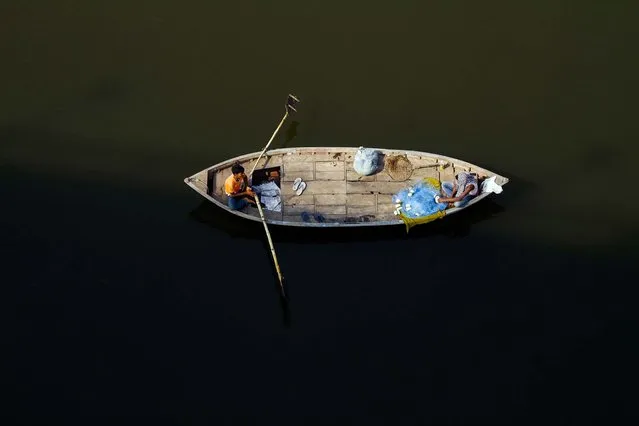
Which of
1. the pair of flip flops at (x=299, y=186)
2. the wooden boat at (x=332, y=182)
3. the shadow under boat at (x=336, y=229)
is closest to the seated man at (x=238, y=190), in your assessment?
the wooden boat at (x=332, y=182)

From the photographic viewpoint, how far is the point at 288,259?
15.5 meters

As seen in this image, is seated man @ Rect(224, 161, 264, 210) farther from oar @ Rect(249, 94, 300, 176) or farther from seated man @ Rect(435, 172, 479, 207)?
seated man @ Rect(435, 172, 479, 207)

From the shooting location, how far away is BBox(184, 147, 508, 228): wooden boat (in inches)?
601

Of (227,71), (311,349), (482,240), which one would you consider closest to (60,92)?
Result: (227,71)

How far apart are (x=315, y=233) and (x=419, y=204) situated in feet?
6.87

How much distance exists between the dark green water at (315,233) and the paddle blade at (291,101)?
1.05 feet

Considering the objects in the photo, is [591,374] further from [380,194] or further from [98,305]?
[98,305]

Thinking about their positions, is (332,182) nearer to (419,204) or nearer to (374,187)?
(374,187)

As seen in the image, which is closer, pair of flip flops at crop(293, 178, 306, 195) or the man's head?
the man's head

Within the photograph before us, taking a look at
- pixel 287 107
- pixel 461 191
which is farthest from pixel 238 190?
pixel 461 191

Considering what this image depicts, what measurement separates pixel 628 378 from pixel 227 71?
10.0 metres

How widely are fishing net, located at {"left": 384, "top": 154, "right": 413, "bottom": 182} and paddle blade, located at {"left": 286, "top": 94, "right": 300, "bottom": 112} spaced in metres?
2.20

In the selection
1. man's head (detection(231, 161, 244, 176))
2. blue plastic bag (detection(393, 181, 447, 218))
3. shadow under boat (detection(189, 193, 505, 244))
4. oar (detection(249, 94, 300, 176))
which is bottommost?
shadow under boat (detection(189, 193, 505, 244))

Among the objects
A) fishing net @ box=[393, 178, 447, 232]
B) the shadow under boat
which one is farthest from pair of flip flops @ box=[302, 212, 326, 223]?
fishing net @ box=[393, 178, 447, 232]
